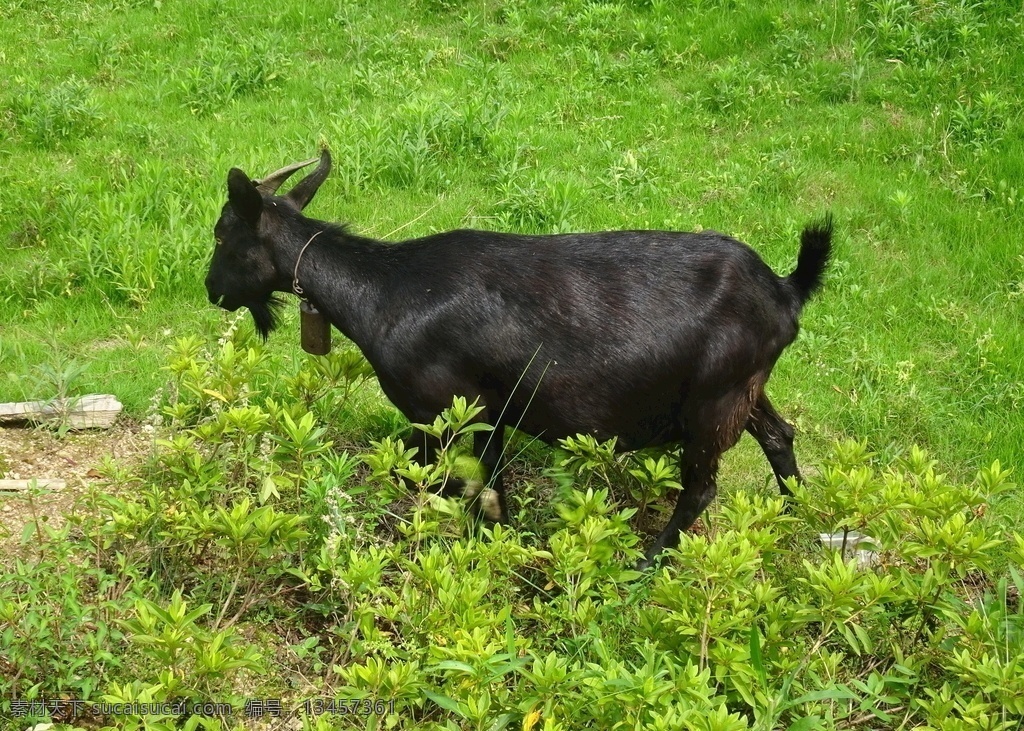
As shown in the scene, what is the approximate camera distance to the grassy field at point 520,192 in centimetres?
415

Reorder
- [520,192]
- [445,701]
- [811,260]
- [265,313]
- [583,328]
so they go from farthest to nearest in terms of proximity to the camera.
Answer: [520,192] → [265,313] → [811,260] → [583,328] → [445,701]

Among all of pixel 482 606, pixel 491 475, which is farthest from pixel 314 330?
pixel 482 606

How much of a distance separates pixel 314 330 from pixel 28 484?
4.48ft

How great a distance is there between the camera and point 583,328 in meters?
4.62

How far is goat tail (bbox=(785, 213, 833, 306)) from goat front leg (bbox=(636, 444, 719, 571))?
799 millimetres

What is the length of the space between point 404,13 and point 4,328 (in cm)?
477

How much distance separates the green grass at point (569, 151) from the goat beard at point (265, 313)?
0.81m

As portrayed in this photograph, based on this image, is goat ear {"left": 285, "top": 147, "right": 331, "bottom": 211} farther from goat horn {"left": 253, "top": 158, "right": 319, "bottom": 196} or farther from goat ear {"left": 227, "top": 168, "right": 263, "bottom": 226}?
goat ear {"left": 227, "top": 168, "right": 263, "bottom": 226}

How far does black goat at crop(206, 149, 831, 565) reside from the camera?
4.57 meters

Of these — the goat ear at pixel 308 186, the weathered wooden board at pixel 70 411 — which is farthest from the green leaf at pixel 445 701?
the weathered wooden board at pixel 70 411

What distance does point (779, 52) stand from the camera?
887 cm

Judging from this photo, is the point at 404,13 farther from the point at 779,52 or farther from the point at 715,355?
the point at 715,355

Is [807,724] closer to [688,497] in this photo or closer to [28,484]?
[688,497]

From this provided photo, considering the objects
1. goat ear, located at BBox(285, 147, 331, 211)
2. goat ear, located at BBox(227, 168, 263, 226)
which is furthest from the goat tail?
goat ear, located at BBox(227, 168, 263, 226)
